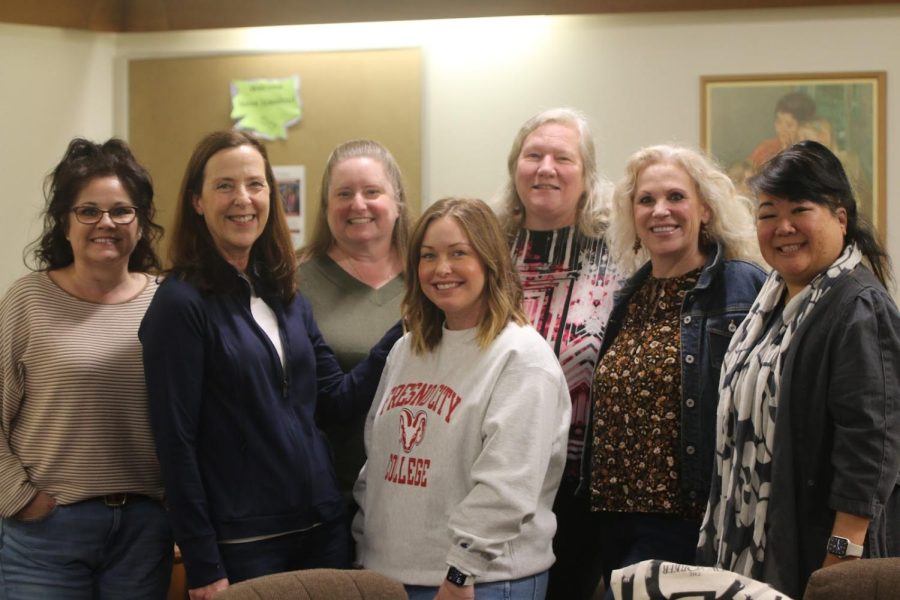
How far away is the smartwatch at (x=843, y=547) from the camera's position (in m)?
1.81

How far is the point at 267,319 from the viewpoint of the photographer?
2250 mm

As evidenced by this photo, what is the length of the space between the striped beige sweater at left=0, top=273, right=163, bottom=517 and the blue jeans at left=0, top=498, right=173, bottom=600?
50mm

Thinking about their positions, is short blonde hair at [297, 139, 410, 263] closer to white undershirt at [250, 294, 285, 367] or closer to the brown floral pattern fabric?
white undershirt at [250, 294, 285, 367]

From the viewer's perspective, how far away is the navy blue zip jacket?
202 centimetres

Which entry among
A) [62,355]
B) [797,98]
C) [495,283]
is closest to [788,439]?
[495,283]

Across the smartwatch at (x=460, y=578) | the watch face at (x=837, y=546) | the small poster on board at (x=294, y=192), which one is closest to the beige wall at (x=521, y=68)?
the small poster on board at (x=294, y=192)

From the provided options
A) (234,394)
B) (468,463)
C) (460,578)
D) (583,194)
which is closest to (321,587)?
(460,578)

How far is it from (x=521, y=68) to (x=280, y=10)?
96cm

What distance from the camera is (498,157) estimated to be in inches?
144

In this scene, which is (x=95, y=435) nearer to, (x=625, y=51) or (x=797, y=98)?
(x=625, y=51)

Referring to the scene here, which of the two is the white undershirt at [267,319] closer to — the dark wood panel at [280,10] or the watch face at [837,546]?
the watch face at [837,546]

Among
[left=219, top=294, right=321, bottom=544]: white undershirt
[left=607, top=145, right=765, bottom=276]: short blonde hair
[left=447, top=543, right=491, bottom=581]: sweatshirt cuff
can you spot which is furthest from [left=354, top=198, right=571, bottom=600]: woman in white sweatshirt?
[left=607, top=145, right=765, bottom=276]: short blonde hair

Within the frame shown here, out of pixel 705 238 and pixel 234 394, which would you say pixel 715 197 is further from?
pixel 234 394

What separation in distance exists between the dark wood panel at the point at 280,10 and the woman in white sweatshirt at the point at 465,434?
5.25 feet
